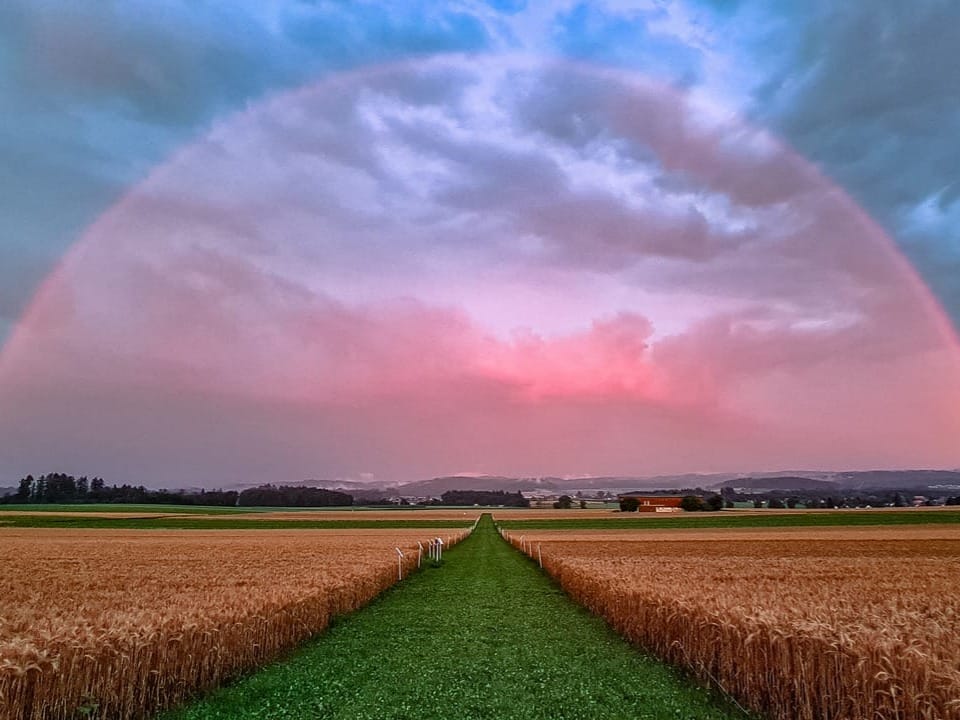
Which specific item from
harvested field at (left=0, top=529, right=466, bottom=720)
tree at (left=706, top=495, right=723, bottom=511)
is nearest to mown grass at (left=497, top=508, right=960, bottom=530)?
tree at (left=706, top=495, right=723, bottom=511)

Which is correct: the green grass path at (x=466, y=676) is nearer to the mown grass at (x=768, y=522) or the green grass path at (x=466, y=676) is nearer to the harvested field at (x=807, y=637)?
the harvested field at (x=807, y=637)

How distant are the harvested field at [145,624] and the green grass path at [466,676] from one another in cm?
54

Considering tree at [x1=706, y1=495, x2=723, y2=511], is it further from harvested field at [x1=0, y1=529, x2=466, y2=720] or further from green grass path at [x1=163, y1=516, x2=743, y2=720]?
green grass path at [x1=163, y1=516, x2=743, y2=720]

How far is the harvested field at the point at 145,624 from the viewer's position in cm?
777

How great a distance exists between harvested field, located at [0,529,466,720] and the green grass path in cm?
54

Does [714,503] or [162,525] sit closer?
[162,525]

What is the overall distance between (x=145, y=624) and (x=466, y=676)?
580 cm

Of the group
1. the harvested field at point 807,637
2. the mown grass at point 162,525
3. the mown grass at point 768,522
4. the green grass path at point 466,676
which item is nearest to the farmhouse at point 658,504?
the mown grass at point 768,522

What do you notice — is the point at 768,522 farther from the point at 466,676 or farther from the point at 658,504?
the point at 466,676

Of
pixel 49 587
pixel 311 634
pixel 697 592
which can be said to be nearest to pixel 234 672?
pixel 311 634

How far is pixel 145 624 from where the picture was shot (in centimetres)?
979

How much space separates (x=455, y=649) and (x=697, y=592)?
6.02 metres

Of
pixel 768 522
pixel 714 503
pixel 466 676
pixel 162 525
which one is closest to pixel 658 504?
pixel 714 503

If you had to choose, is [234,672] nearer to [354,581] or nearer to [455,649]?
[455,649]
